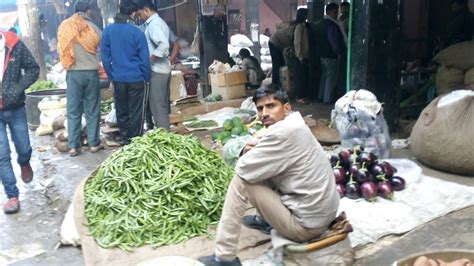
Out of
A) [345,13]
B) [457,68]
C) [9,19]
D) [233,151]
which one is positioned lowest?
[233,151]

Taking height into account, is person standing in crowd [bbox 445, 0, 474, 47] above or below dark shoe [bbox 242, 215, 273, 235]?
above

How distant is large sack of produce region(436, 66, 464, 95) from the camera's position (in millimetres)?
6773

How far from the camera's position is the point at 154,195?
429 centimetres

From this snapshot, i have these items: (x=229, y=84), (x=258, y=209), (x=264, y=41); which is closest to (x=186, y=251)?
(x=258, y=209)

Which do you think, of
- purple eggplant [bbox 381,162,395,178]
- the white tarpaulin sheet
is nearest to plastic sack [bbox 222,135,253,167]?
the white tarpaulin sheet

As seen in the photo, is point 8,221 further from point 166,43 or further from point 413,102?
point 413,102

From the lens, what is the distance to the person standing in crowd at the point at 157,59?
7297 mm

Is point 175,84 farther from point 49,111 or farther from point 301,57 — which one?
point 301,57

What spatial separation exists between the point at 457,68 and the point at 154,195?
4.88 meters

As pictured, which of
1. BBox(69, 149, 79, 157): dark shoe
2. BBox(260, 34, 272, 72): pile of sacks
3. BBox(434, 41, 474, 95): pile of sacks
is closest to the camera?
BBox(434, 41, 474, 95): pile of sacks

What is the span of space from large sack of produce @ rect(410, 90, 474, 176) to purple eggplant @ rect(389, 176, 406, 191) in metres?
0.68

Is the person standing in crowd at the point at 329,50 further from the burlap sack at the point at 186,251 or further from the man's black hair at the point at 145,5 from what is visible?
the burlap sack at the point at 186,251

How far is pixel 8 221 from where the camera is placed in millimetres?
5270

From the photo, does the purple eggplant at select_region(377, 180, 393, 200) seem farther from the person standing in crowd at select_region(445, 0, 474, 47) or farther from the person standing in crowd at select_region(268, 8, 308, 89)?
the person standing in crowd at select_region(268, 8, 308, 89)
